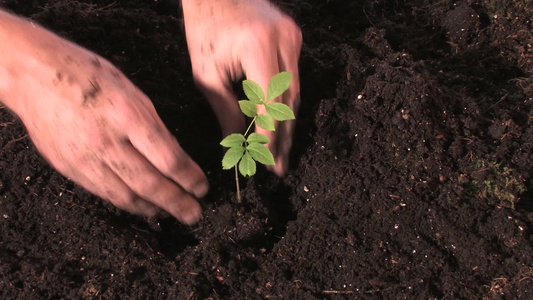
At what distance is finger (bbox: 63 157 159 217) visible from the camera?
5.52 feet

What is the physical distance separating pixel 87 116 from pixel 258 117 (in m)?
0.49

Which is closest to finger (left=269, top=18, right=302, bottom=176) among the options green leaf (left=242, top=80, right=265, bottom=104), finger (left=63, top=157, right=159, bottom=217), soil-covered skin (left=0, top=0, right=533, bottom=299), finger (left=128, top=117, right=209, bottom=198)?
soil-covered skin (left=0, top=0, right=533, bottom=299)

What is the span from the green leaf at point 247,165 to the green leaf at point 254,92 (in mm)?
161

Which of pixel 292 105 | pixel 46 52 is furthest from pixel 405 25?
pixel 46 52

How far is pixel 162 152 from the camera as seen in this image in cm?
164

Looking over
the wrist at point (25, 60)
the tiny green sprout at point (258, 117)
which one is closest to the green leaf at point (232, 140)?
the tiny green sprout at point (258, 117)

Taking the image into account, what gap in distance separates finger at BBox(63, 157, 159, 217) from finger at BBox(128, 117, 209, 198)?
0.13 metres

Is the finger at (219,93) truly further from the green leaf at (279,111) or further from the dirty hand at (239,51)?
the green leaf at (279,111)

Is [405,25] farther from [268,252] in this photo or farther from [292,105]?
[268,252]

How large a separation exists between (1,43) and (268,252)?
41.2 inches

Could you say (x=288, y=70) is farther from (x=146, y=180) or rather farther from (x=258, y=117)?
(x=146, y=180)

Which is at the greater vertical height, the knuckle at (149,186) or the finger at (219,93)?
the finger at (219,93)

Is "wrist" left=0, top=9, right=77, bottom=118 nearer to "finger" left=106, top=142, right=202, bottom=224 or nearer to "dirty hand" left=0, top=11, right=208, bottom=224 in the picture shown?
"dirty hand" left=0, top=11, right=208, bottom=224

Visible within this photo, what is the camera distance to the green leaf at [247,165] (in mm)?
1641
